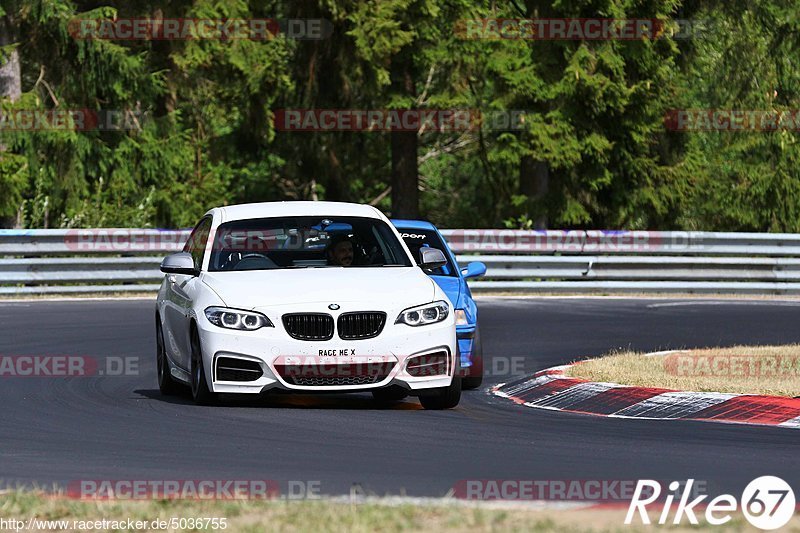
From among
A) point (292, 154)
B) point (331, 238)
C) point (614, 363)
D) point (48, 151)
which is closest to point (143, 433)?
point (331, 238)

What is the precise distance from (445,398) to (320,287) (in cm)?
127

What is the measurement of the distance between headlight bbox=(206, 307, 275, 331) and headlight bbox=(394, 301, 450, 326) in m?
0.93

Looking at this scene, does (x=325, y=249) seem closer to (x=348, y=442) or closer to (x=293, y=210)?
(x=293, y=210)

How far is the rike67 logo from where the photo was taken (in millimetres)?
7246

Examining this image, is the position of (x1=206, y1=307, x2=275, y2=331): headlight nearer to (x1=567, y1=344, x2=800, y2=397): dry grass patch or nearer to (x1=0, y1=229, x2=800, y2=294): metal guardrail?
(x1=567, y1=344, x2=800, y2=397): dry grass patch

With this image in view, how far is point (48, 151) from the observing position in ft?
116

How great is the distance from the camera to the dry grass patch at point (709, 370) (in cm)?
1320

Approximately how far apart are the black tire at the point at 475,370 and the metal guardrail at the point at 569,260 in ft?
42.5

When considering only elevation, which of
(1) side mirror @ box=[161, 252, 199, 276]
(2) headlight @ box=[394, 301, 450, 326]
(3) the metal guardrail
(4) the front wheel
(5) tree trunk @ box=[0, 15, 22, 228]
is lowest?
(3) the metal guardrail

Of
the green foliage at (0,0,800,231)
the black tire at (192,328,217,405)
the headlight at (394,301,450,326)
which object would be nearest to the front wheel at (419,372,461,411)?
the headlight at (394,301,450,326)

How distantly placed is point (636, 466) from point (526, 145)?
2807 centimetres

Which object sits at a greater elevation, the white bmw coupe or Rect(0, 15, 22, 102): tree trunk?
Rect(0, 15, 22, 102): tree trunk

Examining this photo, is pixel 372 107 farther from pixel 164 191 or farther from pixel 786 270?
pixel 786 270

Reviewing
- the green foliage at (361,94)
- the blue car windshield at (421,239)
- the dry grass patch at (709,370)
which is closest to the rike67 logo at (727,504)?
the dry grass patch at (709,370)
